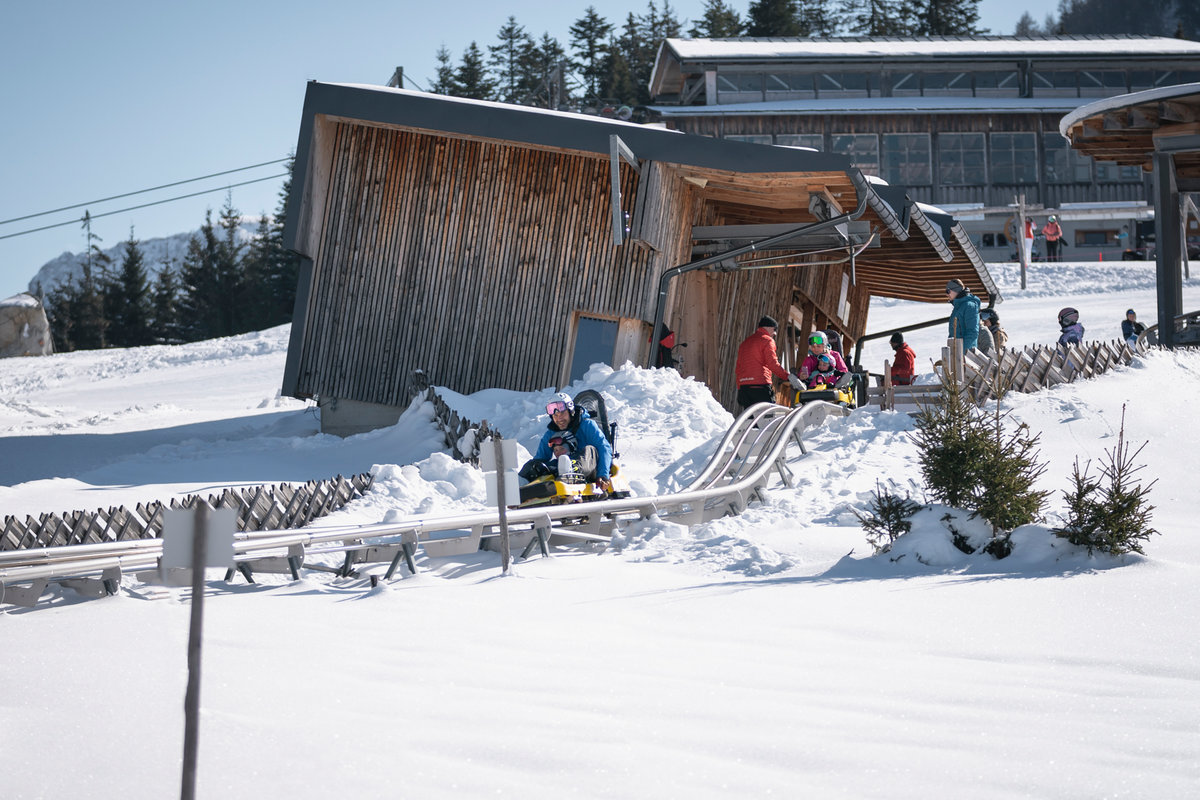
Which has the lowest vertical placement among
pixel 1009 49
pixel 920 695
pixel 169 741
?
pixel 169 741

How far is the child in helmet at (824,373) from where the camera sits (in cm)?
1554

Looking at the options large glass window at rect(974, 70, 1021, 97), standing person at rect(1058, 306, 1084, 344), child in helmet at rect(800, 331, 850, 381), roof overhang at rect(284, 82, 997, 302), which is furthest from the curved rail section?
large glass window at rect(974, 70, 1021, 97)

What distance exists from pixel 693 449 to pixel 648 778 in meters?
9.70

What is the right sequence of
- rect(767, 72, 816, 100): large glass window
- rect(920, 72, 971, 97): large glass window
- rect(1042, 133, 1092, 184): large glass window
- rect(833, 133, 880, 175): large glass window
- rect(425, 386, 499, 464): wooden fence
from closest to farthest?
1. rect(425, 386, 499, 464): wooden fence
2. rect(833, 133, 880, 175): large glass window
3. rect(1042, 133, 1092, 184): large glass window
4. rect(767, 72, 816, 100): large glass window
5. rect(920, 72, 971, 97): large glass window

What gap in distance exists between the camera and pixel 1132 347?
16375mm

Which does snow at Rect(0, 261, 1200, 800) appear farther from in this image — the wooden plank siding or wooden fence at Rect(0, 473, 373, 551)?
the wooden plank siding

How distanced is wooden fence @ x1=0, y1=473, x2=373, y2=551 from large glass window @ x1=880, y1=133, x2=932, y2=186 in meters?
38.3

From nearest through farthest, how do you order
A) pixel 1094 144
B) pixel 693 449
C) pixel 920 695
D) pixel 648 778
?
pixel 648 778 → pixel 920 695 → pixel 693 449 → pixel 1094 144

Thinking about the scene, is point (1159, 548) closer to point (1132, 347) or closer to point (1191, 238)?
point (1132, 347)

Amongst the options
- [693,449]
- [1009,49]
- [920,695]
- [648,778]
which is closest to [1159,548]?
[920,695]

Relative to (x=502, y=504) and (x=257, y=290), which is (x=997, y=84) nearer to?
(x=257, y=290)

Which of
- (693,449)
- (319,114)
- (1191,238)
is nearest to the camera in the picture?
(693,449)

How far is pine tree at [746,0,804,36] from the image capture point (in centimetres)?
6888

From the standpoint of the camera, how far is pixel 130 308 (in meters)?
58.6
